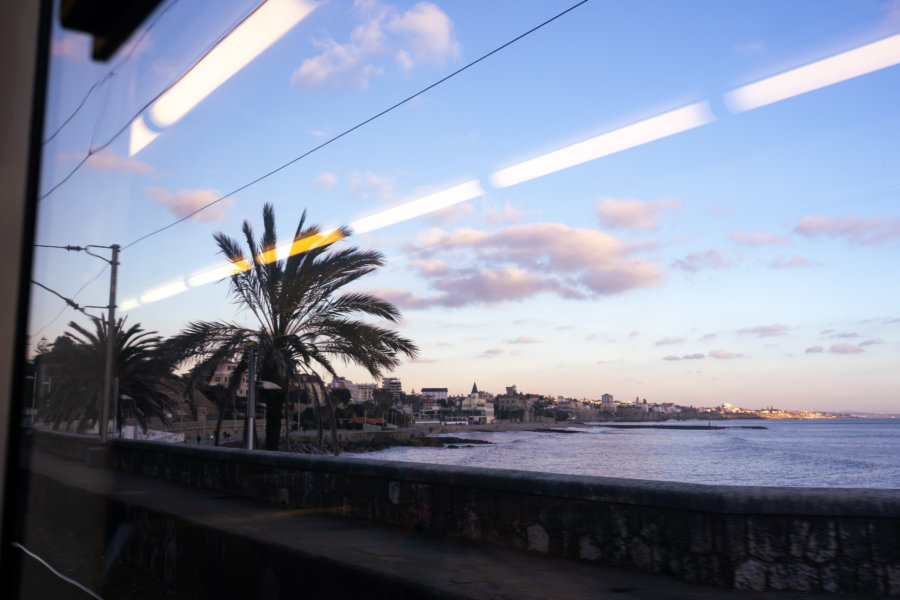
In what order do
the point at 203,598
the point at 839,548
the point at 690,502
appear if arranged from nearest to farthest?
1. the point at 839,548
2. the point at 690,502
3. the point at 203,598

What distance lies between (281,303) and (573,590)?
1136cm

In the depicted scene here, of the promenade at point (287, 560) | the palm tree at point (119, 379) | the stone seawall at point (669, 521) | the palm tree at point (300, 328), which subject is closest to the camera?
the stone seawall at point (669, 521)

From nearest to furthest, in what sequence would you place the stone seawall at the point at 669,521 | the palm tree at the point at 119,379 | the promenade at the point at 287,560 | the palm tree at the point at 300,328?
the stone seawall at the point at 669,521, the promenade at the point at 287,560, the palm tree at the point at 300,328, the palm tree at the point at 119,379

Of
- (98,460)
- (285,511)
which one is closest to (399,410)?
(98,460)

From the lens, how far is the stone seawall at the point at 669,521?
13.7 ft

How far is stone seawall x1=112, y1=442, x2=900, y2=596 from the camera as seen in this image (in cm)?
419

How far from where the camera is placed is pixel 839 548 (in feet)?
13.8

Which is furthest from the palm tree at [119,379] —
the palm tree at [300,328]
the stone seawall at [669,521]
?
the stone seawall at [669,521]

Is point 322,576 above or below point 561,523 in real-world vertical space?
below

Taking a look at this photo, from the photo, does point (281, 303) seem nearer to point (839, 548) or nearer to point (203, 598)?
point (203, 598)

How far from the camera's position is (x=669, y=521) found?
4.70 m

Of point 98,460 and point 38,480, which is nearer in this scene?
point 38,480

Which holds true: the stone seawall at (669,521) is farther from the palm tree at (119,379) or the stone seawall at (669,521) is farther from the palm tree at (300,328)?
the palm tree at (119,379)

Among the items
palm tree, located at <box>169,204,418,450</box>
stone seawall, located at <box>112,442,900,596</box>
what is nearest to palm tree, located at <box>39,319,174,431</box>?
palm tree, located at <box>169,204,418,450</box>
